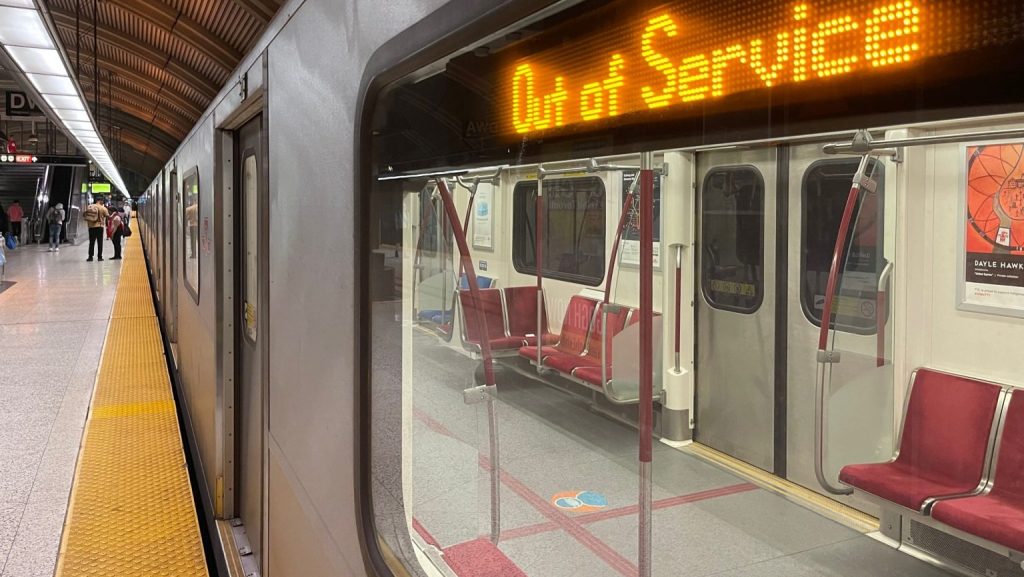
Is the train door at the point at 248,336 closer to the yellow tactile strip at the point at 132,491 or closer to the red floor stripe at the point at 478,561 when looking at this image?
the yellow tactile strip at the point at 132,491

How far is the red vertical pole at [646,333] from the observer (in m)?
1.27

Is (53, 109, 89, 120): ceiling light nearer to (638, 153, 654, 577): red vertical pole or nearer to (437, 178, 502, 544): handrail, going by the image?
(437, 178, 502, 544): handrail

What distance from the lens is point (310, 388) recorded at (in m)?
1.84

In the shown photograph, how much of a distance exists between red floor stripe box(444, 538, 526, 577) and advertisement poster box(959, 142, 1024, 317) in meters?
1.92

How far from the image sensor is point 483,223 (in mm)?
1338

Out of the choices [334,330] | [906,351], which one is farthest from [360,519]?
[906,351]

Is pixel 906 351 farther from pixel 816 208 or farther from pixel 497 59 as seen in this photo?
pixel 497 59

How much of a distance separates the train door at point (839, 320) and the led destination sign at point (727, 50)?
217 cm

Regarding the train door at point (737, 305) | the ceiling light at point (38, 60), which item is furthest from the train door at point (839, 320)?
the ceiling light at point (38, 60)

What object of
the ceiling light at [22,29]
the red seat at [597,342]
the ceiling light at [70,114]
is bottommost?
the red seat at [597,342]

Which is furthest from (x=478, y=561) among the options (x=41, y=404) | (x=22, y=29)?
(x=41, y=404)

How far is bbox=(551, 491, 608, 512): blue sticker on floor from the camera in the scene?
132 inches

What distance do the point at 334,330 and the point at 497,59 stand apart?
32.0 inches

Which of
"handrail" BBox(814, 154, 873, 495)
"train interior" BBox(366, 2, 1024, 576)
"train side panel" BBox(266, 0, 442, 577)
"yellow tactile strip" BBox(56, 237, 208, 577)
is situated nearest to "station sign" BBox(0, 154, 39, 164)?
"yellow tactile strip" BBox(56, 237, 208, 577)
